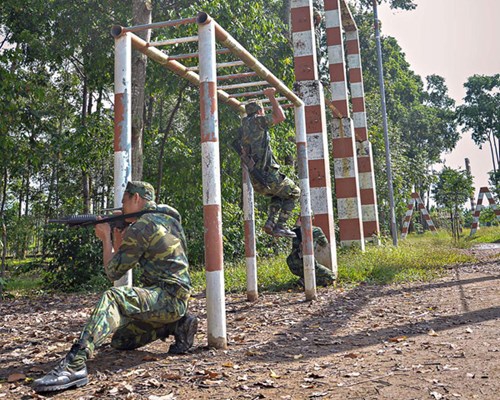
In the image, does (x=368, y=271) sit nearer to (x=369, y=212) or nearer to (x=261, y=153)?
(x=261, y=153)

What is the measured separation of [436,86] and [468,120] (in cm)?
764

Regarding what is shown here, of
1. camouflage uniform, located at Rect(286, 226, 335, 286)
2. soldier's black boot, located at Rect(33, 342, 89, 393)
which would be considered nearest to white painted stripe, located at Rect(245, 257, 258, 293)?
camouflage uniform, located at Rect(286, 226, 335, 286)

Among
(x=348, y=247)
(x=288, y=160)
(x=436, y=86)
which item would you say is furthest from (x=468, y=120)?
(x=348, y=247)

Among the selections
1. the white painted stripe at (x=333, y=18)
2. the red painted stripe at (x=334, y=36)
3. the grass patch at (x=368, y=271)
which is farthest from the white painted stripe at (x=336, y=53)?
the grass patch at (x=368, y=271)

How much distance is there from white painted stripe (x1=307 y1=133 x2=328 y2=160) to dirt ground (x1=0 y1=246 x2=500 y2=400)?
114 inches

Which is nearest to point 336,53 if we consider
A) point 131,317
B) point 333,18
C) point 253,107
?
point 333,18

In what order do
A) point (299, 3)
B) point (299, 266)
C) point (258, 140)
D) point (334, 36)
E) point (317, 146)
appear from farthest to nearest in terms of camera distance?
point (334, 36)
point (299, 3)
point (317, 146)
point (299, 266)
point (258, 140)

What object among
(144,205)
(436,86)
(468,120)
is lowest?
(144,205)

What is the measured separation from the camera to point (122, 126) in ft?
15.7

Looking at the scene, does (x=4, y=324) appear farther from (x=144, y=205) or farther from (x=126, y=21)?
(x=126, y=21)

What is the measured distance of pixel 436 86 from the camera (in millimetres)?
53219

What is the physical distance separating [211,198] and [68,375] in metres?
1.70

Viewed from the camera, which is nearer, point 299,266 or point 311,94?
point 299,266

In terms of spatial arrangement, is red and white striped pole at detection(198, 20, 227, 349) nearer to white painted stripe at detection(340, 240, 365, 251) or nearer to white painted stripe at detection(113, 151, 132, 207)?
white painted stripe at detection(113, 151, 132, 207)
